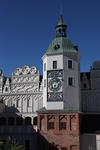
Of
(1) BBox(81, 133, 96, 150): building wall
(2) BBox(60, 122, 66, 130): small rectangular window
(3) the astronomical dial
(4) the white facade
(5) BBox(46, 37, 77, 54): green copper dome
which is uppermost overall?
(5) BBox(46, 37, 77, 54): green copper dome

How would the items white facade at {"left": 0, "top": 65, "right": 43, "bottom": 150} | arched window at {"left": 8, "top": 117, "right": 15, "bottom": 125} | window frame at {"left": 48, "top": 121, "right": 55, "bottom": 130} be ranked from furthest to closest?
arched window at {"left": 8, "top": 117, "right": 15, "bottom": 125} → white facade at {"left": 0, "top": 65, "right": 43, "bottom": 150} → window frame at {"left": 48, "top": 121, "right": 55, "bottom": 130}

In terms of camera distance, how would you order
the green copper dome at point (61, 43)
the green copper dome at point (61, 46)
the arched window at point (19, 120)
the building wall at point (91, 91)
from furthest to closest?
the arched window at point (19, 120) → the building wall at point (91, 91) → the green copper dome at point (61, 43) → the green copper dome at point (61, 46)

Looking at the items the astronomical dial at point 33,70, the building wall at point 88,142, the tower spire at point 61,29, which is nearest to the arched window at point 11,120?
the astronomical dial at point 33,70

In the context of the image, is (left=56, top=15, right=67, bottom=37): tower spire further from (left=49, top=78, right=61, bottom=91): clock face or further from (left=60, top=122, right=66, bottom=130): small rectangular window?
(left=60, top=122, right=66, bottom=130): small rectangular window

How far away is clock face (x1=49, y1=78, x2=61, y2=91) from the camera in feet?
127

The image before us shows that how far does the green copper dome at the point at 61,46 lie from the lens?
132 feet

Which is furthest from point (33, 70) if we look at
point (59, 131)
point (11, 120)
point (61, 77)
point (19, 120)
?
point (59, 131)

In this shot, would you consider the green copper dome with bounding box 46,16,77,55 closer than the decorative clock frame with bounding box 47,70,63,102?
No

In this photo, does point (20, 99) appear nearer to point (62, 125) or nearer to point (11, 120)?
point (11, 120)

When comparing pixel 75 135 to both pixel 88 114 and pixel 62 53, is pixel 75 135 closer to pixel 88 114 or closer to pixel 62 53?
pixel 88 114

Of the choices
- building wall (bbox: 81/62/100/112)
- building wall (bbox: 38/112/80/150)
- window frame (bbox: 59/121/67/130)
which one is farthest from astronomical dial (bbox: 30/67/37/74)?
window frame (bbox: 59/121/67/130)

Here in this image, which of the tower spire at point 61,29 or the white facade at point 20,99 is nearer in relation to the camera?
the white facade at point 20,99

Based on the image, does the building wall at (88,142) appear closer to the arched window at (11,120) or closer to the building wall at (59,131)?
the building wall at (59,131)

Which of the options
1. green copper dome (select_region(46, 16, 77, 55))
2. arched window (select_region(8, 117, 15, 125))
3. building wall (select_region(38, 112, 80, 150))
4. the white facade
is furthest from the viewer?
arched window (select_region(8, 117, 15, 125))
